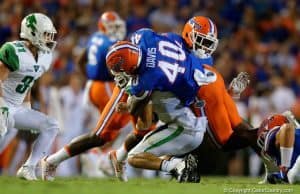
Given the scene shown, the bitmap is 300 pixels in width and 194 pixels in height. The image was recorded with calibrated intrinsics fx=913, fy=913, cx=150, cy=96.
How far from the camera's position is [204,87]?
8.86 meters

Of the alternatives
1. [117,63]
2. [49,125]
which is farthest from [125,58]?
[49,125]

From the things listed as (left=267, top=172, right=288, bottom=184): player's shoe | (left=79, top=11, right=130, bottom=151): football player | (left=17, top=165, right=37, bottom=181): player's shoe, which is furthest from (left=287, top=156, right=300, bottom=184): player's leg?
(left=79, top=11, right=130, bottom=151): football player

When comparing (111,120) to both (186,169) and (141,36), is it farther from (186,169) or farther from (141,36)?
(186,169)

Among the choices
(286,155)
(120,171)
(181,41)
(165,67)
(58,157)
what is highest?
(181,41)

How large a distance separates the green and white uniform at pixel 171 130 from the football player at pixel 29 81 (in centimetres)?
90

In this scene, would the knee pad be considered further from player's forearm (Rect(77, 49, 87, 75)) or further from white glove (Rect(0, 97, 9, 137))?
player's forearm (Rect(77, 49, 87, 75))

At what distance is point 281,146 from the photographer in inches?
322

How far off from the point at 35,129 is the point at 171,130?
1293 millimetres

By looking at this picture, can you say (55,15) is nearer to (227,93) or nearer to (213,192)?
(227,93)

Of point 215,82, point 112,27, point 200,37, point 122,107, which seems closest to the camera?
point 122,107

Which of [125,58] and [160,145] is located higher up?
[125,58]

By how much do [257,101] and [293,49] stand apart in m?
1.90

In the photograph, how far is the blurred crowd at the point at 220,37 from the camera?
1332 cm

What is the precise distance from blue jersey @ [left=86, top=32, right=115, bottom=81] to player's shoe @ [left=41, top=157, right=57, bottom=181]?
8.58 ft
